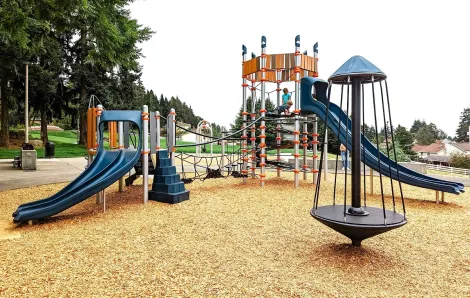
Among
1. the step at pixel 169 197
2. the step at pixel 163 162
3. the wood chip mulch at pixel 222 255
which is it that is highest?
the step at pixel 163 162

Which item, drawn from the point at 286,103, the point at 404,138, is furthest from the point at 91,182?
the point at 404,138

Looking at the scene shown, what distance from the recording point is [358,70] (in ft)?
13.4

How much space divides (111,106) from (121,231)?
81.0 ft

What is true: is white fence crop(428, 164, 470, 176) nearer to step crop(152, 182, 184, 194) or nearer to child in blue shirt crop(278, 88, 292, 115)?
child in blue shirt crop(278, 88, 292, 115)

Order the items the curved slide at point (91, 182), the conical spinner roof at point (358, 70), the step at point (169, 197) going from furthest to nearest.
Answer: the step at point (169, 197) → the curved slide at point (91, 182) → the conical spinner roof at point (358, 70)

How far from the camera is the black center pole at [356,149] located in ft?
13.8

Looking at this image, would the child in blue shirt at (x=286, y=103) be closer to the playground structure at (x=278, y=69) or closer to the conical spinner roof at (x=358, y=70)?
the playground structure at (x=278, y=69)

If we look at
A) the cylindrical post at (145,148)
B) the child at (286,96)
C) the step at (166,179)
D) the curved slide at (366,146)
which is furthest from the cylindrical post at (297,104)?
the cylindrical post at (145,148)

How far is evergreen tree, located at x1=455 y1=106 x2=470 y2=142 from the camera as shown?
78.3 metres

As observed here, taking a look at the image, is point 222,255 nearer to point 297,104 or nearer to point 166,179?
point 166,179

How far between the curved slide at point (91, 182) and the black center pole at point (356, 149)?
4.54 metres

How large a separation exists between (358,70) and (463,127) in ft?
309

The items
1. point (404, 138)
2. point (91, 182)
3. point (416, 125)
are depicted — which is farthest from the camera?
point (416, 125)

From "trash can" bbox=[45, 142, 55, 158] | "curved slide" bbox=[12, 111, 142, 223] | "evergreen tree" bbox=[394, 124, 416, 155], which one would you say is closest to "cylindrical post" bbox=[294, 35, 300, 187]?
"curved slide" bbox=[12, 111, 142, 223]
